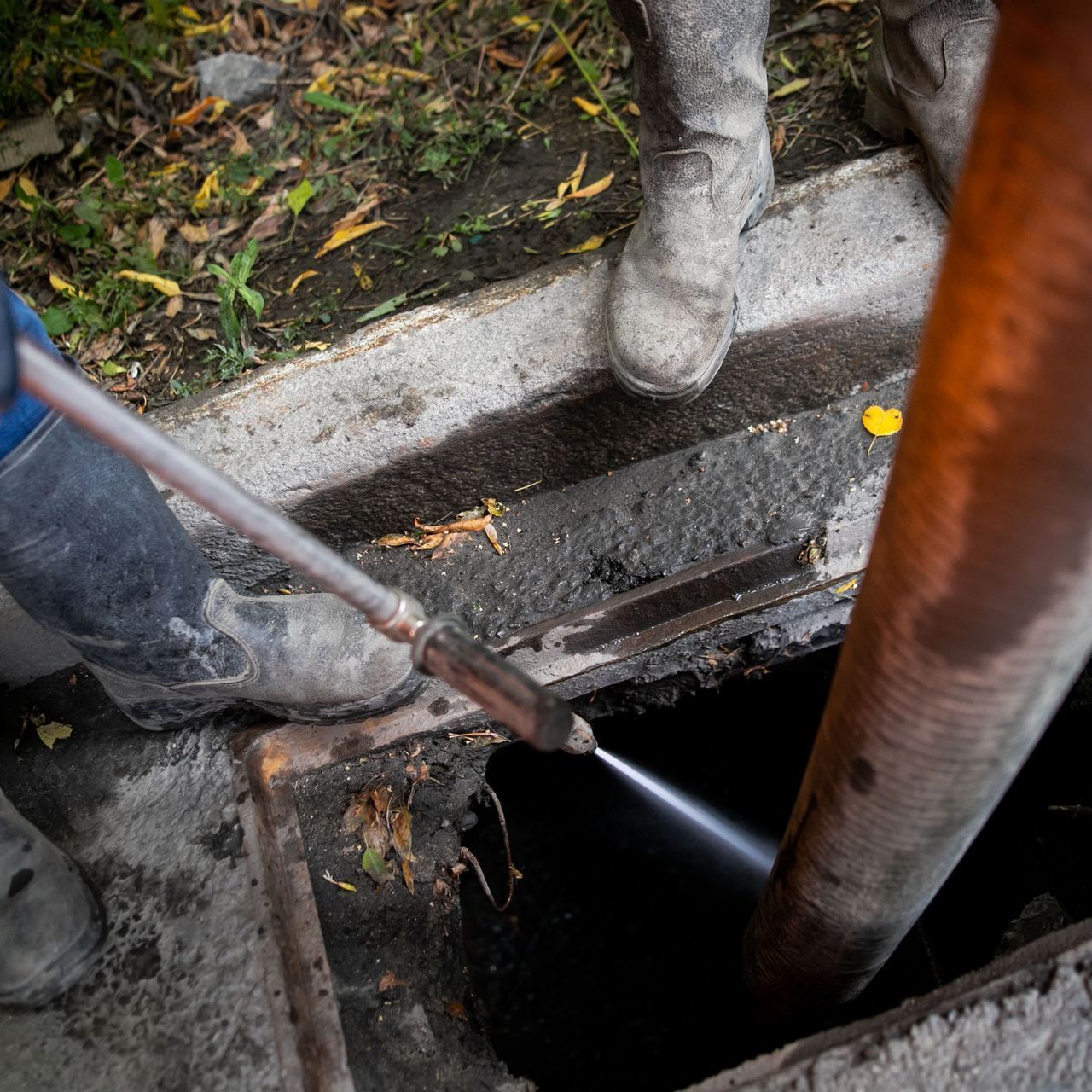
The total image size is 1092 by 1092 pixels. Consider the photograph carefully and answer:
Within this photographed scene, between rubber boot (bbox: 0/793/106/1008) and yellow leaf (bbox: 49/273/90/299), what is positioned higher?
yellow leaf (bbox: 49/273/90/299)

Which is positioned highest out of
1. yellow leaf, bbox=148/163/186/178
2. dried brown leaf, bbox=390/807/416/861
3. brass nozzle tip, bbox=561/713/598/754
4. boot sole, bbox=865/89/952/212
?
boot sole, bbox=865/89/952/212

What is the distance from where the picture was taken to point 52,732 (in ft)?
6.29

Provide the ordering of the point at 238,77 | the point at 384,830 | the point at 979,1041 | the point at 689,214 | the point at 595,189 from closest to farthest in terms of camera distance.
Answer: the point at 979,1041, the point at 384,830, the point at 689,214, the point at 595,189, the point at 238,77

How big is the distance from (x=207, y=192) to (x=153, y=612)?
5.59ft

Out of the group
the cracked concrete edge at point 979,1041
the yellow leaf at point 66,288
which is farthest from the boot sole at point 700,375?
the yellow leaf at point 66,288

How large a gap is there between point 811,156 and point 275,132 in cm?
162

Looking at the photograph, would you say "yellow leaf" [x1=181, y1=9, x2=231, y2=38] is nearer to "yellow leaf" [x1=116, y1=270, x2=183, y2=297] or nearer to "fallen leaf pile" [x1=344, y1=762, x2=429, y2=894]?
"yellow leaf" [x1=116, y1=270, x2=183, y2=297]

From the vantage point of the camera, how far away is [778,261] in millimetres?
1962

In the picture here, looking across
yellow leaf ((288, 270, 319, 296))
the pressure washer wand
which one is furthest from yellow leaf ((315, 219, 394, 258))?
the pressure washer wand

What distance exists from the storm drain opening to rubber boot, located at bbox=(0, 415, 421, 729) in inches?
22.8

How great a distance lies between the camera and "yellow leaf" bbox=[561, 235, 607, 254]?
2.25m

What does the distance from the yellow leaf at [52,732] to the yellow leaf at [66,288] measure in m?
1.25

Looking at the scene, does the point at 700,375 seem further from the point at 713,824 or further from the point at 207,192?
the point at 207,192

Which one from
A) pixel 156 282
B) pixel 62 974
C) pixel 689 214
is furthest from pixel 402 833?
pixel 156 282
